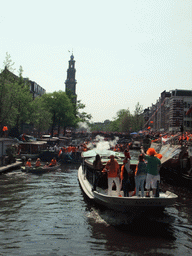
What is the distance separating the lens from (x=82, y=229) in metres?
10.8

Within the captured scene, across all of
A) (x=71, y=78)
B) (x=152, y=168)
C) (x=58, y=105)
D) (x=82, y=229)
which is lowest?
(x=82, y=229)

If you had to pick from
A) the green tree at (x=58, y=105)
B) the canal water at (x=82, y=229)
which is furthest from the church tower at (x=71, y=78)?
the canal water at (x=82, y=229)

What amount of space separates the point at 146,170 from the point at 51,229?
4613 millimetres

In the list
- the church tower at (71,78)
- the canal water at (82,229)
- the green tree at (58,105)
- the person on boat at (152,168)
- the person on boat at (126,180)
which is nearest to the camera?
the canal water at (82,229)

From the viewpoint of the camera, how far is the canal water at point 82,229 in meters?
8.83

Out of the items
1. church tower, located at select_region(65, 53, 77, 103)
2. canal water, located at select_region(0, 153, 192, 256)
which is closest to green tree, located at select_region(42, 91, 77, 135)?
canal water, located at select_region(0, 153, 192, 256)

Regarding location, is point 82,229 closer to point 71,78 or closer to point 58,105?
point 58,105

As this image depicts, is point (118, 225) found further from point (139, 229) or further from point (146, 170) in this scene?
point (146, 170)

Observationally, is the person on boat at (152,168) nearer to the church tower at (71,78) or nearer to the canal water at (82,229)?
the canal water at (82,229)

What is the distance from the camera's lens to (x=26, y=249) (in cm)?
884

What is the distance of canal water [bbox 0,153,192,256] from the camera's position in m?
8.83

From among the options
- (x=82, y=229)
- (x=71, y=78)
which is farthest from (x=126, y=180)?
(x=71, y=78)

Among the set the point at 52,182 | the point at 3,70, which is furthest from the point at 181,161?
the point at 3,70

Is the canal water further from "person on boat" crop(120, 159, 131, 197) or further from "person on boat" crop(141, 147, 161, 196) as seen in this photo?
"person on boat" crop(141, 147, 161, 196)
